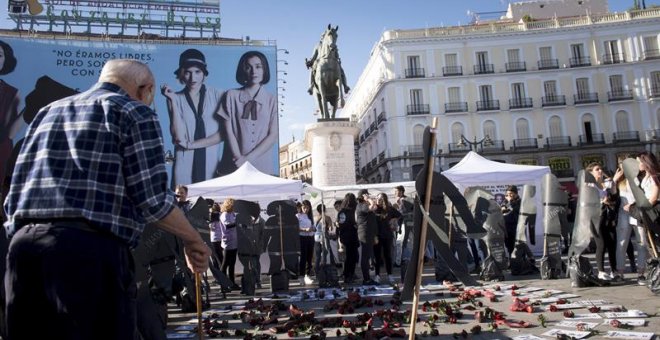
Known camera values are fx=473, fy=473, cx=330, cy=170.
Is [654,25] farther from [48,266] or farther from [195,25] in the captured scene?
[48,266]

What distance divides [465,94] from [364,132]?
1546cm

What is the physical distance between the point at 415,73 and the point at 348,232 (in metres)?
37.0

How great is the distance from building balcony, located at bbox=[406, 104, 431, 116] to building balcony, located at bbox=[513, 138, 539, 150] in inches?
329

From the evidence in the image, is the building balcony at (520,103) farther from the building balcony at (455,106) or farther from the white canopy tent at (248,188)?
the white canopy tent at (248,188)

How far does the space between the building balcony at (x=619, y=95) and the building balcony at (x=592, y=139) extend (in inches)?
136

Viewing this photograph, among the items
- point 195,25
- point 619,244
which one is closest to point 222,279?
point 619,244

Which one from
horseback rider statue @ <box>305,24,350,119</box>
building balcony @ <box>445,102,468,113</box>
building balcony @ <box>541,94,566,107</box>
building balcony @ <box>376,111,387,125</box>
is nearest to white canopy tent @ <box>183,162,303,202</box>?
horseback rider statue @ <box>305,24,350,119</box>

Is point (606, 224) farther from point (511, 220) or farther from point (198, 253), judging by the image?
point (198, 253)

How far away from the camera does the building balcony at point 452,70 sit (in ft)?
145

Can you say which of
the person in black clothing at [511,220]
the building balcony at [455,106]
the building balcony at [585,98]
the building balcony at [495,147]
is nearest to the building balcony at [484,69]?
the building balcony at [455,106]

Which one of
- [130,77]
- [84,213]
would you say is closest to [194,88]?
[130,77]

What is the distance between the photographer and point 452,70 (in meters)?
44.3

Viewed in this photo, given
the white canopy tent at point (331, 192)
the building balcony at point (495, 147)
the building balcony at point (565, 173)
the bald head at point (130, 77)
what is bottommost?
the bald head at point (130, 77)

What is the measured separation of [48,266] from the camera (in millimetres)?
1806
